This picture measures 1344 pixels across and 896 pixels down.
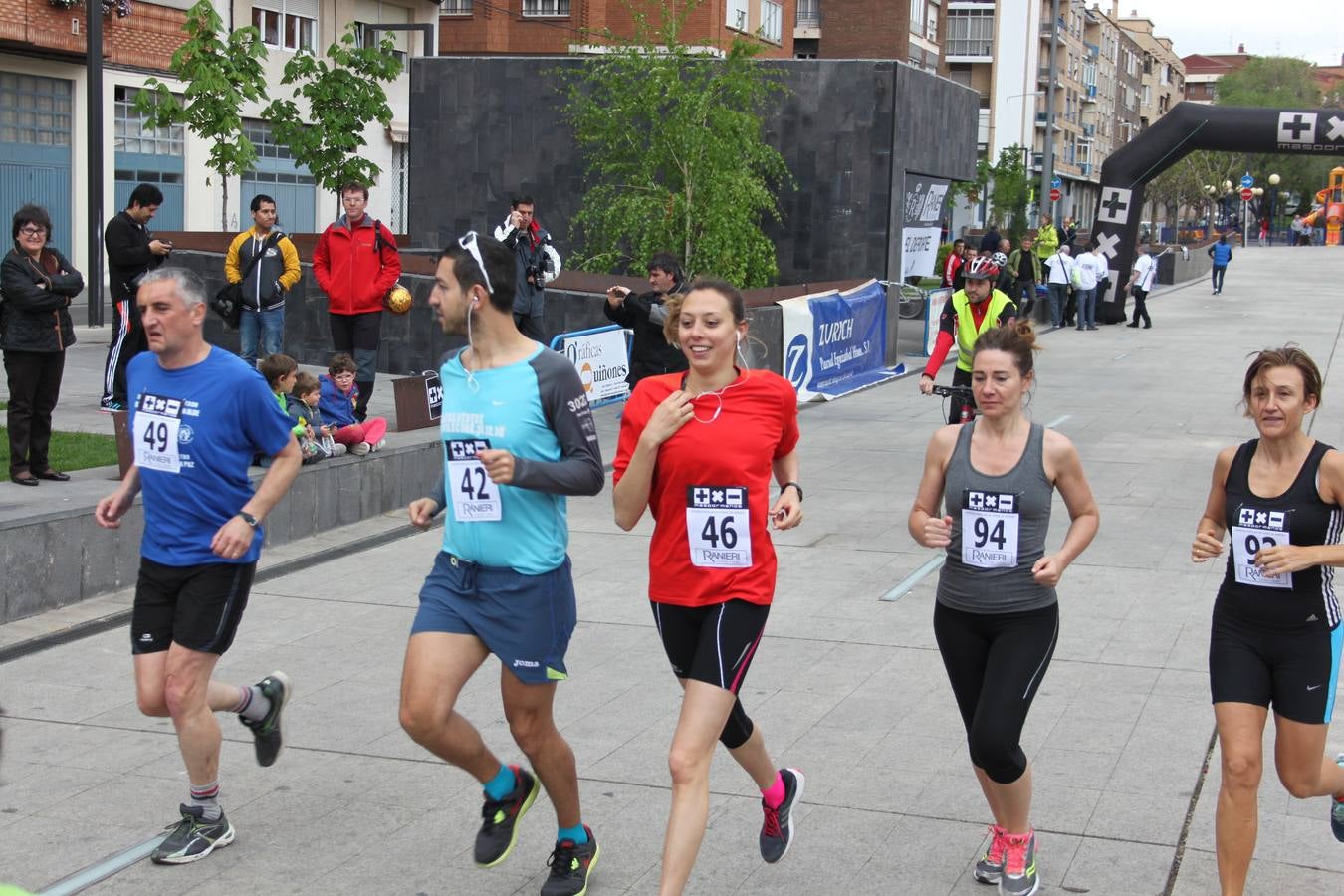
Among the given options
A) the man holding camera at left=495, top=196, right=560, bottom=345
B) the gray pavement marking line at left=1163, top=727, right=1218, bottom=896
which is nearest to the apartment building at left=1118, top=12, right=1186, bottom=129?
the man holding camera at left=495, top=196, right=560, bottom=345

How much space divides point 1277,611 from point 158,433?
3379mm

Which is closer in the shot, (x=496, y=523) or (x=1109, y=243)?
(x=496, y=523)

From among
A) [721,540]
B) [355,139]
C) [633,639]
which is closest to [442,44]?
[355,139]

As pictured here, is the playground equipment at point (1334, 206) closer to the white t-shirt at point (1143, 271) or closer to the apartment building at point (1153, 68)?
the apartment building at point (1153, 68)

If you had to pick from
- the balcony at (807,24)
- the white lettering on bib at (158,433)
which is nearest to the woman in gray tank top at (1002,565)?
the white lettering on bib at (158,433)

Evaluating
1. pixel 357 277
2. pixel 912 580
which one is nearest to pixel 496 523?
pixel 912 580

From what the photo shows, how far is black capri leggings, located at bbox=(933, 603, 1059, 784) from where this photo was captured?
457 cm

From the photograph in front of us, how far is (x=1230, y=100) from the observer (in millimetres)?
118188

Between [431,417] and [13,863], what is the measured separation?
771cm

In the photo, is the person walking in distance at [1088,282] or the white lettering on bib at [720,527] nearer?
the white lettering on bib at [720,527]

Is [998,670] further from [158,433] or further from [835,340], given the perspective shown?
[835,340]

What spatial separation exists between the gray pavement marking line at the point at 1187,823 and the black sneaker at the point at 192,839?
2.93m

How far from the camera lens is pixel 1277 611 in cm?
450

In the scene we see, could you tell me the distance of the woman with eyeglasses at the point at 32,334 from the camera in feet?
30.8
